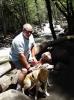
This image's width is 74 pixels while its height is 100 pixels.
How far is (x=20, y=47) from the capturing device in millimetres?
6852

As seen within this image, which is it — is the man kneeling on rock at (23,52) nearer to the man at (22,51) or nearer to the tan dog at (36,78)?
the man at (22,51)

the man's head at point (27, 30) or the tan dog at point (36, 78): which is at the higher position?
the man's head at point (27, 30)

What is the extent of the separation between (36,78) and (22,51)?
67cm

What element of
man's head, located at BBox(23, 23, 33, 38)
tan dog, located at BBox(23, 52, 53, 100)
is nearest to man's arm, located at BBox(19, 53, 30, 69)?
tan dog, located at BBox(23, 52, 53, 100)

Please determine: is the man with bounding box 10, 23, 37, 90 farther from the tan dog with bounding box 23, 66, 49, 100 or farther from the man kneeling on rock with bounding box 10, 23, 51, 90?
the tan dog with bounding box 23, 66, 49, 100

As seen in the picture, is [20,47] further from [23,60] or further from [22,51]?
[23,60]

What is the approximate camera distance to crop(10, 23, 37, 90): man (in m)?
6.85

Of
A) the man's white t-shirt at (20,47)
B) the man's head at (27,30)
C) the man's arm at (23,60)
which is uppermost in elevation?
the man's head at (27,30)

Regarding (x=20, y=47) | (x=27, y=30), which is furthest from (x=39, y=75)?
(x=27, y=30)

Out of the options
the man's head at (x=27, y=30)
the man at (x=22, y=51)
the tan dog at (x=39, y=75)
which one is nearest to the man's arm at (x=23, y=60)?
the man at (x=22, y=51)

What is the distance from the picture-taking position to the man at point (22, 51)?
6848 mm

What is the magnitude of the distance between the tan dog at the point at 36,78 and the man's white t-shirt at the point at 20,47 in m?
0.45

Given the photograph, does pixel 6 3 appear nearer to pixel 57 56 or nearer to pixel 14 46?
pixel 57 56

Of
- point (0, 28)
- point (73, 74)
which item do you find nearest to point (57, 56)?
point (73, 74)
